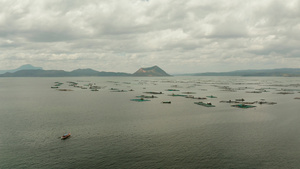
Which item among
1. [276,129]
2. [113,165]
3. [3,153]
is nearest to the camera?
[113,165]

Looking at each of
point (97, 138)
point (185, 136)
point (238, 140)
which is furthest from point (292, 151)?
point (97, 138)

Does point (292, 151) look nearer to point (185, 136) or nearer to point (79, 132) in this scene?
point (185, 136)

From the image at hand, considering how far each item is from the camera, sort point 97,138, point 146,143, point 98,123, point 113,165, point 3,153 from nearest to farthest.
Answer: point 113,165 < point 3,153 < point 146,143 < point 97,138 < point 98,123

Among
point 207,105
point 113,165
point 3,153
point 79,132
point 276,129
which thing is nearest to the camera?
point 113,165

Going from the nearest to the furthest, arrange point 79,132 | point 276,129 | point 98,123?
1. point 79,132
2. point 276,129
3. point 98,123

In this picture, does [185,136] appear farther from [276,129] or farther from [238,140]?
[276,129]

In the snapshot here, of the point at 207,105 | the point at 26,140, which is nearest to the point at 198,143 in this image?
the point at 26,140

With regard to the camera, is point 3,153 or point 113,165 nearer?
point 113,165

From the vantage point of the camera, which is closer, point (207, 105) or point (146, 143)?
point (146, 143)

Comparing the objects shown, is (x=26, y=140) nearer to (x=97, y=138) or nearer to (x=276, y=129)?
(x=97, y=138)
